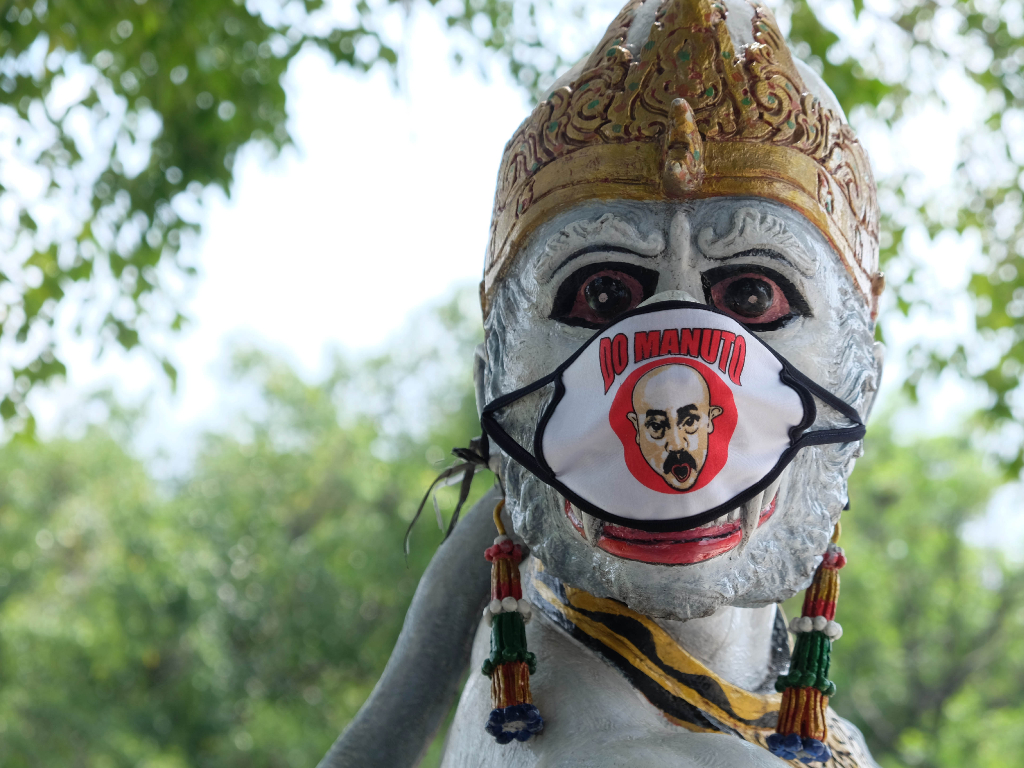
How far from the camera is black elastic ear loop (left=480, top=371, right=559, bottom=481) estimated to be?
4.34 ft

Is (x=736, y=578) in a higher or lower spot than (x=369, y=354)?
lower

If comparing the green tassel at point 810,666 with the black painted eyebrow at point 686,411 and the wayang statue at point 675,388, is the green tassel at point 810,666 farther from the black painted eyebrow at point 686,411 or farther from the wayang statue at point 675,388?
the black painted eyebrow at point 686,411

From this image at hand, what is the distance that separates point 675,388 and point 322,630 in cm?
1053

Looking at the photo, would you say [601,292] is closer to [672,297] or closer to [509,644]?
[672,297]

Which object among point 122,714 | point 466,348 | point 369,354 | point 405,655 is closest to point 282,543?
point 122,714

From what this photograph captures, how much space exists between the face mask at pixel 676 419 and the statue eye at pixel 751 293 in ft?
0.17

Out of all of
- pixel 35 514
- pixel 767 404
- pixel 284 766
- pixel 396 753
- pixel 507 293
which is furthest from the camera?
pixel 35 514

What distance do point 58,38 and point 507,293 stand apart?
7.18 feet

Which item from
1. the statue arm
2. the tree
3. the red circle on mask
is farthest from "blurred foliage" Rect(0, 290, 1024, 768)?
the red circle on mask

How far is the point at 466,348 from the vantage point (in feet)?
55.6

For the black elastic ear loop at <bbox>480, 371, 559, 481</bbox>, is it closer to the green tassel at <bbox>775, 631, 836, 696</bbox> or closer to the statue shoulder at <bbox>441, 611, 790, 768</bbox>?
the statue shoulder at <bbox>441, 611, 790, 768</bbox>

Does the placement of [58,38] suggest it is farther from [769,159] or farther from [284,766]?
[284,766]

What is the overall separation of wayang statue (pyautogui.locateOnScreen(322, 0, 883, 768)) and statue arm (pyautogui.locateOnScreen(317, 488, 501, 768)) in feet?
0.79

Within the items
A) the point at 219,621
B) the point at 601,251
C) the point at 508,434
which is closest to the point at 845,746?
the point at 508,434
